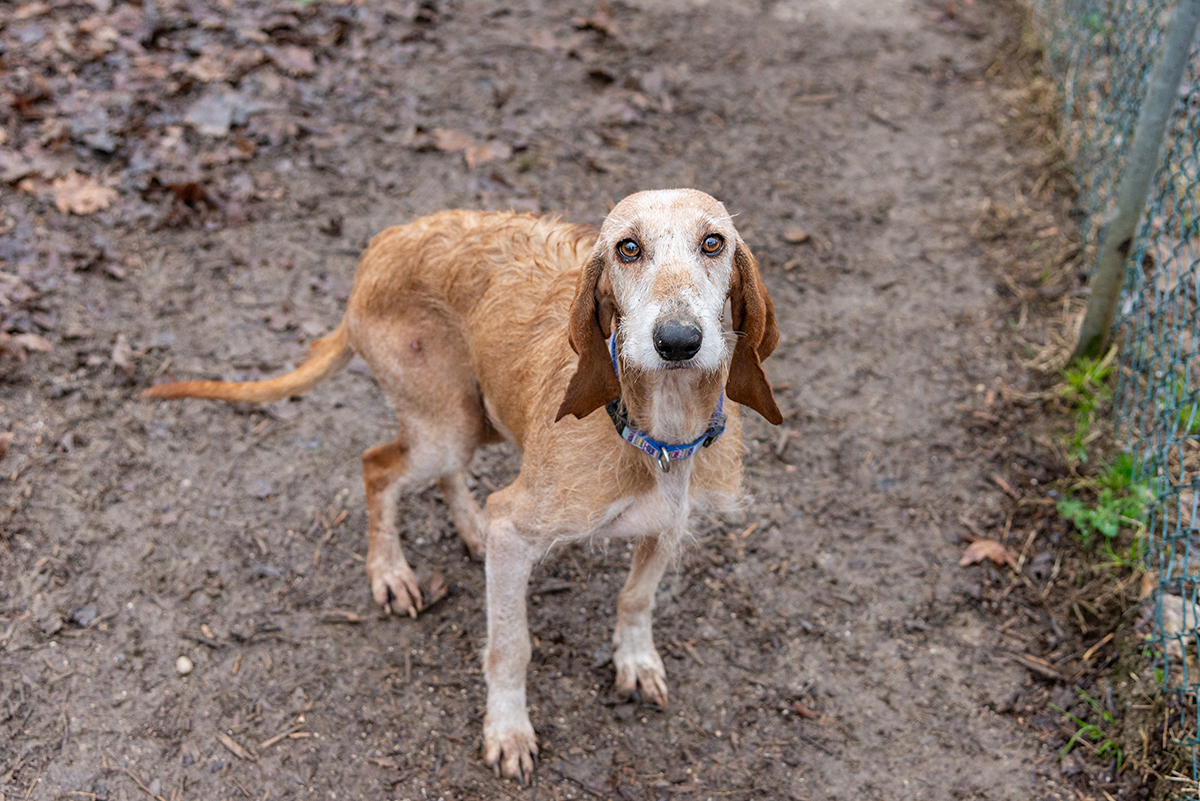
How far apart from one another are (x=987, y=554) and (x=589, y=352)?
2339 mm

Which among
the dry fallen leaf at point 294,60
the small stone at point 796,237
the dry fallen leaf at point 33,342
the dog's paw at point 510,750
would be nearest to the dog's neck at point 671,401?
the dog's paw at point 510,750

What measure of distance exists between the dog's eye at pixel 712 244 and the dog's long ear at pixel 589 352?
298mm

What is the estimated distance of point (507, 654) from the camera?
3.22 meters

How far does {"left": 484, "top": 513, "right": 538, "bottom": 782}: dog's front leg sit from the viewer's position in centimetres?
309

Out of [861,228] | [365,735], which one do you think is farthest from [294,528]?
[861,228]

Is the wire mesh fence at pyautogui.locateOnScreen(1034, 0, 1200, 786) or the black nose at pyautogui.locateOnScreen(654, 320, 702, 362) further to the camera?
the wire mesh fence at pyautogui.locateOnScreen(1034, 0, 1200, 786)

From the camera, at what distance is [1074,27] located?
6172 mm

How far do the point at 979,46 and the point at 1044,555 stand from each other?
4551mm

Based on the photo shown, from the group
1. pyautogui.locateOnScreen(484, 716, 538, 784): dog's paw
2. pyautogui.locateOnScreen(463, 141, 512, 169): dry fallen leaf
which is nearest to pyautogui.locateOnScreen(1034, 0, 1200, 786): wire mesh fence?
pyautogui.locateOnScreen(484, 716, 538, 784): dog's paw

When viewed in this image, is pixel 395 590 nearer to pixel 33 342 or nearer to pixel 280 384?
pixel 280 384

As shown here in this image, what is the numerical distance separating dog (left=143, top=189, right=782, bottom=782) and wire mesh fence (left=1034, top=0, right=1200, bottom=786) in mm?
1740

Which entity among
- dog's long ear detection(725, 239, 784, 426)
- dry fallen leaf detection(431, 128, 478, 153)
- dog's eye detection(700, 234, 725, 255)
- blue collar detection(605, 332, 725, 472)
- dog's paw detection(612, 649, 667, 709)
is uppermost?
dog's eye detection(700, 234, 725, 255)

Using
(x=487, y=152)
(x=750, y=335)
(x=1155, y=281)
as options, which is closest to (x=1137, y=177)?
(x=1155, y=281)

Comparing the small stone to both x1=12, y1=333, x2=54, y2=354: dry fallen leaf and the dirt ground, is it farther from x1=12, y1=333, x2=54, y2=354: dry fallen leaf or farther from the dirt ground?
x1=12, y1=333, x2=54, y2=354: dry fallen leaf
